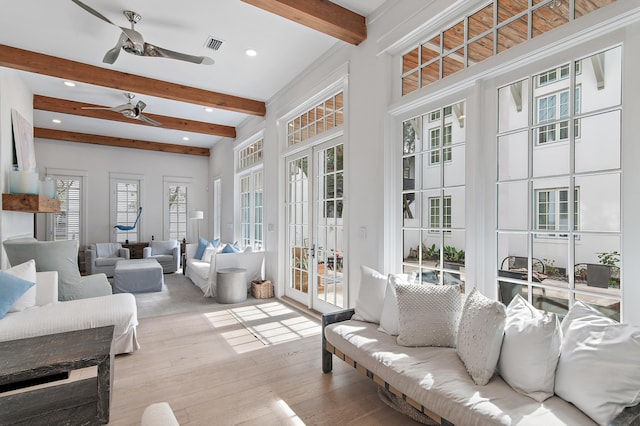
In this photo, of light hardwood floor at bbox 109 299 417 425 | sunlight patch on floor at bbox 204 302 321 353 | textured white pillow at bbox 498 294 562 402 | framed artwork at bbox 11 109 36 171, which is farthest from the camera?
framed artwork at bbox 11 109 36 171

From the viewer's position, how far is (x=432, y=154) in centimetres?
279

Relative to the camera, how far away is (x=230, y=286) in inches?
191

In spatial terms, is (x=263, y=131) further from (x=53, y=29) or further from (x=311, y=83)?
(x=53, y=29)

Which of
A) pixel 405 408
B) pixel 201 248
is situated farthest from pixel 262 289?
pixel 405 408

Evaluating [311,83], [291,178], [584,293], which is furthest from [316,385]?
[311,83]

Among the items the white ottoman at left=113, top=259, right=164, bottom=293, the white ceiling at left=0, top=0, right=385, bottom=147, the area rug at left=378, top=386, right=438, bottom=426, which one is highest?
the white ceiling at left=0, top=0, right=385, bottom=147

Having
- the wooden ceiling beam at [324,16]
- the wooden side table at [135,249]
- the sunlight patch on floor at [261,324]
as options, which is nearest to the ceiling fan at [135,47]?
the wooden ceiling beam at [324,16]

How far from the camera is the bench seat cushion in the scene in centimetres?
141

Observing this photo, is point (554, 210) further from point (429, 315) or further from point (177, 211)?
point (177, 211)

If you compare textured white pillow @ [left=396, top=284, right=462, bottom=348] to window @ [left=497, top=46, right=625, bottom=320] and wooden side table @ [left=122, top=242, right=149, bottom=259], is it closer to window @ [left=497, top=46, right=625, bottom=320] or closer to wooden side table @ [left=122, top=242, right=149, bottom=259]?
window @ [left=497, top=46, right=625, bottom=320]

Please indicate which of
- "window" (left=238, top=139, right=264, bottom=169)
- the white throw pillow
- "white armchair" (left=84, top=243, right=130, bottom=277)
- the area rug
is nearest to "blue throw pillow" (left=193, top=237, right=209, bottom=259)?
the white throw pillow

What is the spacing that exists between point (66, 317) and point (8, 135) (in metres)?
3.01

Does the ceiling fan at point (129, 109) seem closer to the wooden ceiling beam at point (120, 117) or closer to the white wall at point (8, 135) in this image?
the wooden ceiling beam at point (120, 117)

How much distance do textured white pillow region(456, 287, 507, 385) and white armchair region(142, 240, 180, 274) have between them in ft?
22.6
